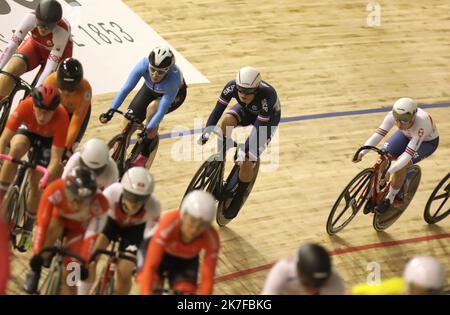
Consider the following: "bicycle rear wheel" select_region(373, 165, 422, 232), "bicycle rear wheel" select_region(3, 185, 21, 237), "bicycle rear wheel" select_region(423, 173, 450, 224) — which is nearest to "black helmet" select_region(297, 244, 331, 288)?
"bicycle rear wheel" select_region(3, 185, 21, 237)

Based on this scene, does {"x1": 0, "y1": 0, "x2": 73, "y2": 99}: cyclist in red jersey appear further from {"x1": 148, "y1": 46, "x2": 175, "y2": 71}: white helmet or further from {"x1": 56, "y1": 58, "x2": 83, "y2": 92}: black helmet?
{"x1": 148, "y1": 46, "x2": 175, "y2": 71}: white helmet

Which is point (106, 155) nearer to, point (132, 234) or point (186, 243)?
point (132, 234)

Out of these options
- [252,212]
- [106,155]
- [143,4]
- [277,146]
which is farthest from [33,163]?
[143,4]

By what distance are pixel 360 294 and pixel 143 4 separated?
7.04 m

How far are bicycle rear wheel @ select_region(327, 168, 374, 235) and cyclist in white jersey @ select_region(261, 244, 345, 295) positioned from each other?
8.76 ft

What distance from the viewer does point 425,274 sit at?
16.3 ft

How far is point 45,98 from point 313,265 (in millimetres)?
2354

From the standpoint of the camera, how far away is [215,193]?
762 cm

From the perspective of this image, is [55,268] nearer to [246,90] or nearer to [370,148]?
[246,90]

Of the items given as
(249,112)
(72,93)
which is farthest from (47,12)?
(249,112)

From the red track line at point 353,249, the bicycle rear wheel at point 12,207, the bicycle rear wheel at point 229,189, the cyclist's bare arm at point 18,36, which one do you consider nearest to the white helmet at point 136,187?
the bicycle rear wheel at point 12,207

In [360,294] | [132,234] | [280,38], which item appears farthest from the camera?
[280,38]

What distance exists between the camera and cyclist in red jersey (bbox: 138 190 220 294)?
5055 millimetres

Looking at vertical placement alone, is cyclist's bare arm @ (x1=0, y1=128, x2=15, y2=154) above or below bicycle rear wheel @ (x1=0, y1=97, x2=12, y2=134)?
above
